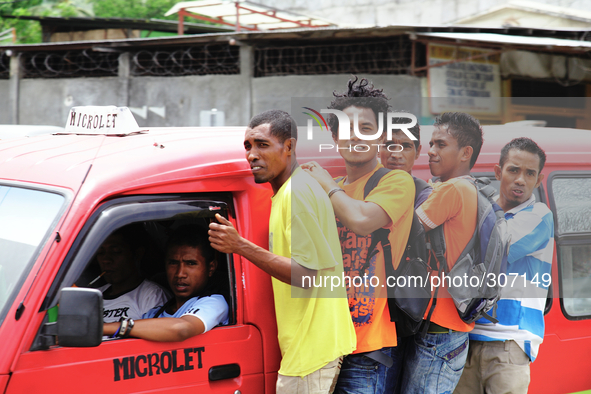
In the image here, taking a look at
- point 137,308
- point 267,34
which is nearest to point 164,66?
point 267,34

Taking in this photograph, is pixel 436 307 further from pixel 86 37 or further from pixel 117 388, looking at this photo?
pixel 86 37

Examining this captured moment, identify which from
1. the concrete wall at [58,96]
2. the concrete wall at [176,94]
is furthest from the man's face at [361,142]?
the concrete wall at [58,96]

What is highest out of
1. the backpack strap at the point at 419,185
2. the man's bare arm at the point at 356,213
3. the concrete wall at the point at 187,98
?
the concrete wall at the point at 187,98

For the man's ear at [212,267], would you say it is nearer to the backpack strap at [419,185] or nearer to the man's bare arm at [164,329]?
the man's bare arm at [164,329]

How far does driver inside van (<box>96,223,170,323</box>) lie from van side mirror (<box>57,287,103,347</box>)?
700 millimetres

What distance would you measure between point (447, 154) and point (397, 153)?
0.26m

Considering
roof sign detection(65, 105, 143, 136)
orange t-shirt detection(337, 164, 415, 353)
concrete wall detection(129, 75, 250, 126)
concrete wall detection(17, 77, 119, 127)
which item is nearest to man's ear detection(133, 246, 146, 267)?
roof sign detection(65, 105, 143, 136)

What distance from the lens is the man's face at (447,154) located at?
257 centimetres

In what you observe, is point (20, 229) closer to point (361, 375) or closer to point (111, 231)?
point (111, 231)

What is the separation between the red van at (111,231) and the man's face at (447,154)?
13 cm

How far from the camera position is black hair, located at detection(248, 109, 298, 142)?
2.36m

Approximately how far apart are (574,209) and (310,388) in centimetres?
189

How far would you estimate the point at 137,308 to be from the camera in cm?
265

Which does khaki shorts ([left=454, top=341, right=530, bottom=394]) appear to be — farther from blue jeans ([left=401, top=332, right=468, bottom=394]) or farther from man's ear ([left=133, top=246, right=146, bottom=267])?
man's ear ([left=133, top=246, right=146, bottom=267])
